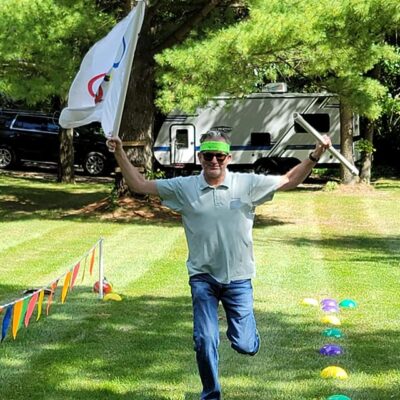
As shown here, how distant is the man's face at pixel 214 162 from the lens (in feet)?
17.4

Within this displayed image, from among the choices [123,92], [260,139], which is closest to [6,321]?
[123,92]

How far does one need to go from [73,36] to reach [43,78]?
114 cm

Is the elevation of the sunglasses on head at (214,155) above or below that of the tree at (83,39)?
below

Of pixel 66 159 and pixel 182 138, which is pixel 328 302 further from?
pixel 182 138

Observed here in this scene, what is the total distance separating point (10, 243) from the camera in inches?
554

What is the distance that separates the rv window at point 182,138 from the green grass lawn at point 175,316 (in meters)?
10.6

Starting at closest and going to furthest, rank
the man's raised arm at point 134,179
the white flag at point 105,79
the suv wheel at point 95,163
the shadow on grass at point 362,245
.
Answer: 1. the man's raised arm at point 134,179
2. the white flag at point 105,79
3. the shadow on grass at point 362,245
4. the suv wheel at point 95,163

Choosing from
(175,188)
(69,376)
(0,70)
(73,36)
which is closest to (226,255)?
(175,188)

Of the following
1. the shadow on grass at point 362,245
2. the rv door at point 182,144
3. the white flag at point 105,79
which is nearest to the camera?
the white flag at point 105,79

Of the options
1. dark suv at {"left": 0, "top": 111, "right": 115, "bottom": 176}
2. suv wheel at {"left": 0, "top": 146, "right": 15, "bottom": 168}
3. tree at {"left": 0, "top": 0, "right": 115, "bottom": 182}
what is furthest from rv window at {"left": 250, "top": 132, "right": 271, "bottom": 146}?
tree at {"left": 0, "top": 0, "right": 115, "bottom": 182}

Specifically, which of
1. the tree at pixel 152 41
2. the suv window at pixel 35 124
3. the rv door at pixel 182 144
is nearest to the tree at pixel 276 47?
the tree at pixel 152 41

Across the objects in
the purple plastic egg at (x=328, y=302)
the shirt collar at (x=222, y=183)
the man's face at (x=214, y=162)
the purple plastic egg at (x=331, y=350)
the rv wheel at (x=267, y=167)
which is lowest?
the purple plastic egg at (x=328, y=302)

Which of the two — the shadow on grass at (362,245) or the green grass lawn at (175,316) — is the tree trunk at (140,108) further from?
the shadow on grass at (362,245)

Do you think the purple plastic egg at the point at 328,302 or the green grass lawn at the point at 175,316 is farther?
the purple plastic egg at the point at 328,302
